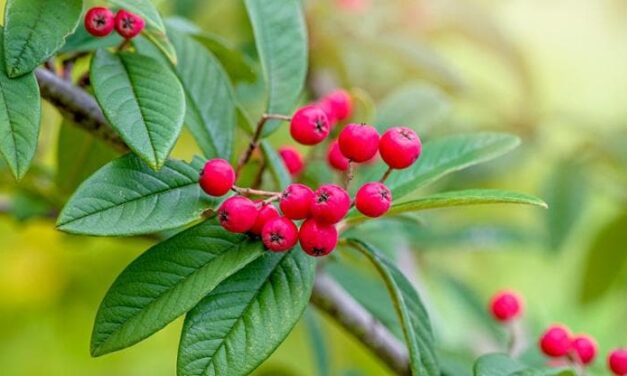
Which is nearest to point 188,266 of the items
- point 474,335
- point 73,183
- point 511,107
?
point 73,183

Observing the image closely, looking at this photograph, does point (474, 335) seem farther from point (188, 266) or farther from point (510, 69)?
point (188, 266)

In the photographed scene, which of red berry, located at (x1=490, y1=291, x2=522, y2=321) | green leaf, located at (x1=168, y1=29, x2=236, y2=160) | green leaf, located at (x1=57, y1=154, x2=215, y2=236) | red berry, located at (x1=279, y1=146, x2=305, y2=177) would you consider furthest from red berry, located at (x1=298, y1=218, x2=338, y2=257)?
red berry, located at (x1=490, y1=291, x2=522, y2=321)

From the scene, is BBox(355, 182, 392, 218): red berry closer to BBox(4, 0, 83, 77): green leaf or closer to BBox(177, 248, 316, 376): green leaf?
BBox(177, 248, 316, 376): green leaf

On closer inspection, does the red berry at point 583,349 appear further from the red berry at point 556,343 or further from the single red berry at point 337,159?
the single red berry at point 337,159

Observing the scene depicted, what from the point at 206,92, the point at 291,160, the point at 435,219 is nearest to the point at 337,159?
the point at 291,160

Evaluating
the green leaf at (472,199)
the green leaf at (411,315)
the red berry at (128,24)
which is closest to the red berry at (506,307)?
the green leaf at (411,315)

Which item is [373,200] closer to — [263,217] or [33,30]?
[263,217]

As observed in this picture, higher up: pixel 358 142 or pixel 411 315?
pixel 358 142
